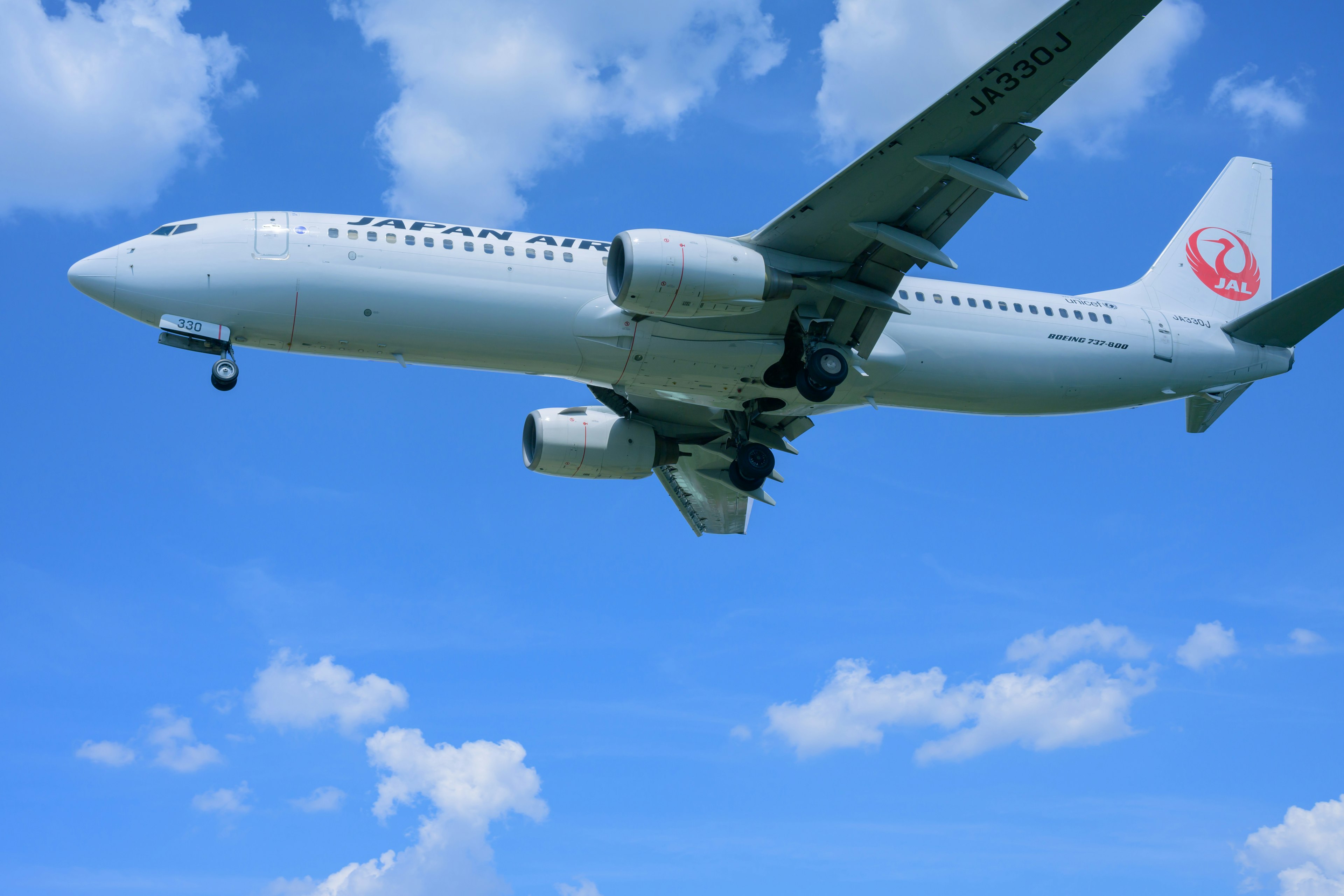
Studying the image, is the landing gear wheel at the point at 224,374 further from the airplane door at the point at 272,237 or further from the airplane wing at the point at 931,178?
the airplane wing at the point at 931,178

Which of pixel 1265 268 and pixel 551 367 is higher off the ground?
pixel 1265 268

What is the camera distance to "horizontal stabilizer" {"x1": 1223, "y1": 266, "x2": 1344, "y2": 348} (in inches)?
1146

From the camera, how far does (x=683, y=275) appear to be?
24922 millimetres

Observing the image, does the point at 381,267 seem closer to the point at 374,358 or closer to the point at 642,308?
the point at 374,358

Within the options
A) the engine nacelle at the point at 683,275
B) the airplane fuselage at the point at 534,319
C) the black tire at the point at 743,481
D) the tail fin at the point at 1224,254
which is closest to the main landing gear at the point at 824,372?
A: the airplane fuselage at the point at 534,319

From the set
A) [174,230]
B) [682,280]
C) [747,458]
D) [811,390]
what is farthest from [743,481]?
[174,230]

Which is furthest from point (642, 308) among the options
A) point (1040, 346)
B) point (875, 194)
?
point (1040, 346)

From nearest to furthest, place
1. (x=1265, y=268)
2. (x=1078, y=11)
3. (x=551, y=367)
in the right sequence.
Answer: (x=1078, y=11) → (x=551, y=367) → (x=1265, y=268)

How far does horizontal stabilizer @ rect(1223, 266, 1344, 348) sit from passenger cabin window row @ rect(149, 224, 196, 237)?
25.1 meters

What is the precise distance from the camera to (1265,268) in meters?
35.5

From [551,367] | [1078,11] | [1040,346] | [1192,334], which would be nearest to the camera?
[1078,11]

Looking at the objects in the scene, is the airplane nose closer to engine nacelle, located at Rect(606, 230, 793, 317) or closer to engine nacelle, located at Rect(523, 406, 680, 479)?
engine nacelle, located at Rect(606, 230, 793, 317)

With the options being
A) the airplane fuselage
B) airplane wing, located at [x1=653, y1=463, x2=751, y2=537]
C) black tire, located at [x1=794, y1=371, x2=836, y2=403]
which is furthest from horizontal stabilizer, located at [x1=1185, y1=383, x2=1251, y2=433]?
airplane wing, located at [x1=653, y1=463, x2=751, y2=537]

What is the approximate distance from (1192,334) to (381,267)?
66.7ft
